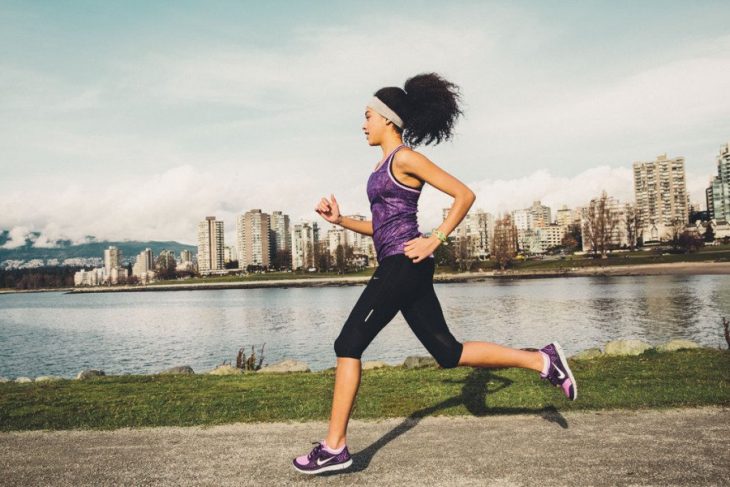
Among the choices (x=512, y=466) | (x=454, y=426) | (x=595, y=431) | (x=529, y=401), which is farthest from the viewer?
(x=529, y=401)

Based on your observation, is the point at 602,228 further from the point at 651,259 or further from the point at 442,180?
the point at 442,180

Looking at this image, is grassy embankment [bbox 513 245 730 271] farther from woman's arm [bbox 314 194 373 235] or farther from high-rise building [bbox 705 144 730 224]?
woman's arm [bbox 314 194 373 235]

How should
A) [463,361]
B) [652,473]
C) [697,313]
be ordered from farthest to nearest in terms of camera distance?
[697,313], [463,361], [652,473]

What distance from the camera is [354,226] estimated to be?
482 cm

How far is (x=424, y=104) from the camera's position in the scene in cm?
430

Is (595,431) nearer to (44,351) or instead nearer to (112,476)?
(112,476)

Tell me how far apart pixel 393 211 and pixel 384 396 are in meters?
3.43

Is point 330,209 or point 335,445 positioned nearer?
point 335,445

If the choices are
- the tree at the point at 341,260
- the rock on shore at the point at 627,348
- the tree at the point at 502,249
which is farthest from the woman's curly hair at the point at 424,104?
the tree at the point at 341,260

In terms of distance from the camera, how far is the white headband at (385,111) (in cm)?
415

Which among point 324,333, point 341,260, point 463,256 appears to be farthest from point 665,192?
point 324,333

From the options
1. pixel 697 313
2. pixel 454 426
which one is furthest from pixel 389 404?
pixel 697 313

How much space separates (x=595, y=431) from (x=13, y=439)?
5.17 metres

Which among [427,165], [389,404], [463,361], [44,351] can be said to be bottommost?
[44,351]
